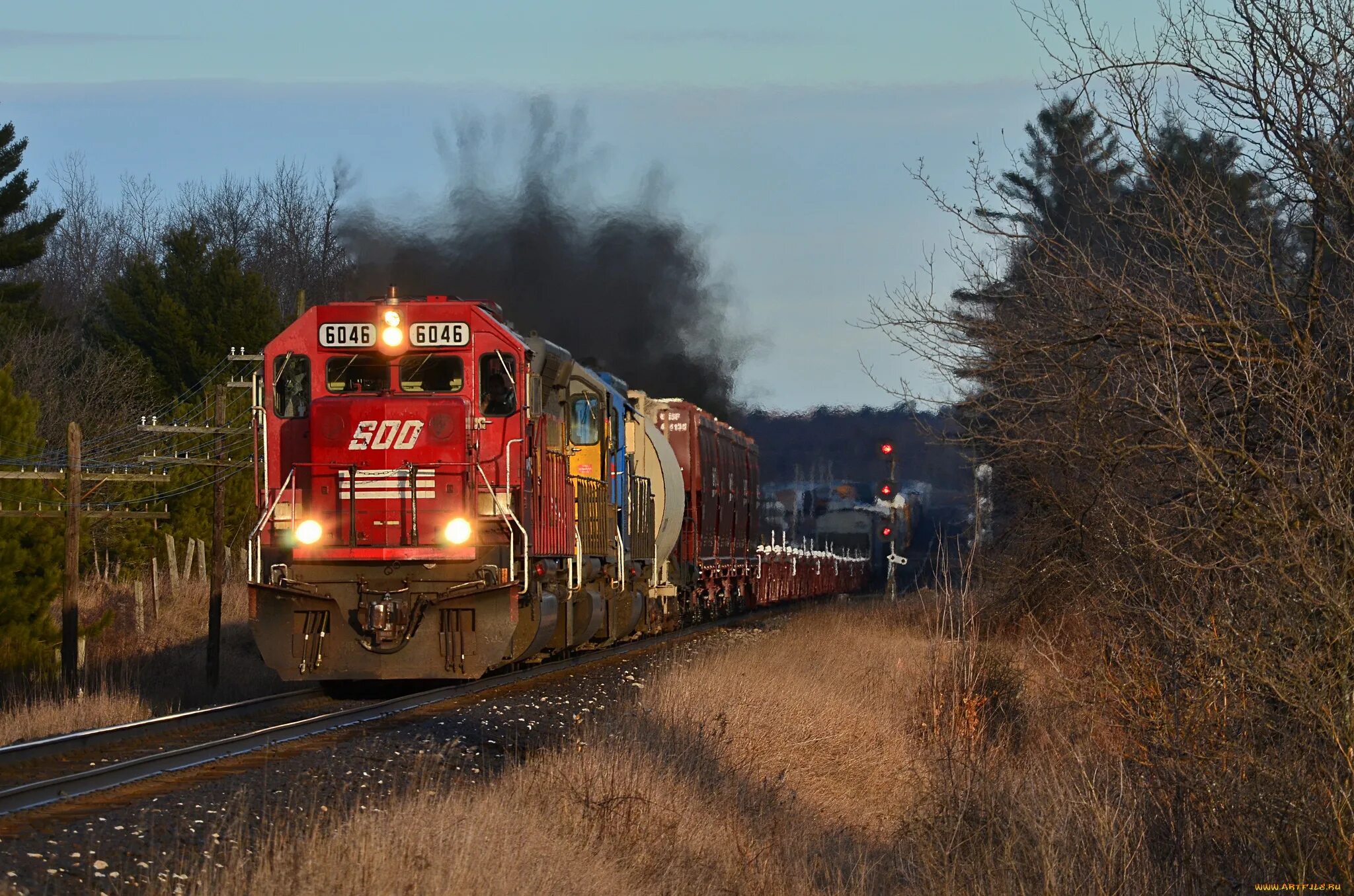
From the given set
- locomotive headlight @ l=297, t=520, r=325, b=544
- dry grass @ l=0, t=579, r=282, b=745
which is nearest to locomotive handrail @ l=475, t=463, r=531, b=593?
locomotive headlight @ l=297, t=520, r=325, b=544

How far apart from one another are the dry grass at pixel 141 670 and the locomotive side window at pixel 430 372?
13.7 ft

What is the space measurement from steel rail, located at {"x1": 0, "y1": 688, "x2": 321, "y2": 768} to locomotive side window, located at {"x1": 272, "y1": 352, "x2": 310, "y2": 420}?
2.76 metres

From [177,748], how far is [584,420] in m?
7.20

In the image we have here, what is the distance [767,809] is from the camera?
10.0 m

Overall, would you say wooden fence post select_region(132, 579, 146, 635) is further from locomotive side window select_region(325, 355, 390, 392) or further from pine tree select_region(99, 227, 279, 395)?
pine tree select_region(99, 227, 279, 395)

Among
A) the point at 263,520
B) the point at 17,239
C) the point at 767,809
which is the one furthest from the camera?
the point at 17,239

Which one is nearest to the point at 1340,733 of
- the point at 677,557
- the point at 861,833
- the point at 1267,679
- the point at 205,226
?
the point at 1267,679

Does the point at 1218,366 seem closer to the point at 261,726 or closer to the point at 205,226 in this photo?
the point at 261,726

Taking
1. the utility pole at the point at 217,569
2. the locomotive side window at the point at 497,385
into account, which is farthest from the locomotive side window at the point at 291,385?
the utility pole at the point at 217,569

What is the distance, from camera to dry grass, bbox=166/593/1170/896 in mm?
6832

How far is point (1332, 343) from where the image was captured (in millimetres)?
9766

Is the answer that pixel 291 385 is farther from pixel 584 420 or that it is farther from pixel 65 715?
pixel 584 420

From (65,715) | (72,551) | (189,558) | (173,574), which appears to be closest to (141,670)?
(72,551)

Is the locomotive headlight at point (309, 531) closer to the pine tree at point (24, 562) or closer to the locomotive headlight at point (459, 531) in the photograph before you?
the locomotive headlight at point (459, 531)
